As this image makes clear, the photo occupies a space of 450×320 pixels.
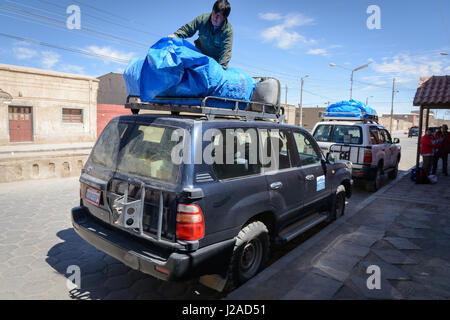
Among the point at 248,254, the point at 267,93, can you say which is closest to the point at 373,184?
the point at 267,93

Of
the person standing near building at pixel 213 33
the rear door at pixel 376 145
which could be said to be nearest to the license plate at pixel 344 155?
the rear door at pixel 376 145

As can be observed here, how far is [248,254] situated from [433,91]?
9943mm

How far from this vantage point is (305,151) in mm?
4824

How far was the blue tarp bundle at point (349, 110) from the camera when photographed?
9602 millimetres

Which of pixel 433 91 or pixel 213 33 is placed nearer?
pixel 213 33

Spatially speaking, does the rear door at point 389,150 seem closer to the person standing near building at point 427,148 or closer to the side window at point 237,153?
the person standing near building at point 427,148

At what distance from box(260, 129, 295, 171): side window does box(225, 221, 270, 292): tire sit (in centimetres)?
76

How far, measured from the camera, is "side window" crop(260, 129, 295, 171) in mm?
3596

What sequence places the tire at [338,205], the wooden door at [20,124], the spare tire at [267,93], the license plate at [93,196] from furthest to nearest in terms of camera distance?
→ 1. the wooden door at [20,124]
2. the tire at [338,205]
3. the spare tire at [267,93]
4. the license plate at [93,196]

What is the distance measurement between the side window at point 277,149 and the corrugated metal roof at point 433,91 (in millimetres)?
8048

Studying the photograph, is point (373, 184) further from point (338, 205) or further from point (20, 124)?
Answer: point (20, 124)

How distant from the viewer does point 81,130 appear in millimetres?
22828

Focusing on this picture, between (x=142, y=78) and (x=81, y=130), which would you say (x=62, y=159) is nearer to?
(x=142, y=78)

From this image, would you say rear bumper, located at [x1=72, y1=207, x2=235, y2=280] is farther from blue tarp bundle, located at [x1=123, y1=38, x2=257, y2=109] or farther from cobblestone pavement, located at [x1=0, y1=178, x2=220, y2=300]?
blue tarp bundle, located at [x1=123, y1=38, x2=257, y2=109]
